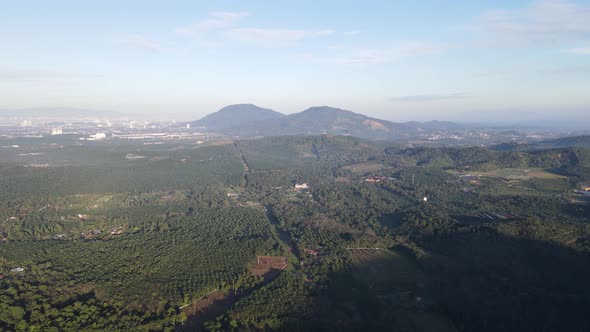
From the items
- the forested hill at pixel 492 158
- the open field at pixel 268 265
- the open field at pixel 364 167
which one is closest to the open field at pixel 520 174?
the forested hill at pixel 492 158

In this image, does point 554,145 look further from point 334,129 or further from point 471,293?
point 471,293

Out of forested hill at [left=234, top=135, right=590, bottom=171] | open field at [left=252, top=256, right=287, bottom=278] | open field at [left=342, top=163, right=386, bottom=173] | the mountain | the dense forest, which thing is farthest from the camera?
the mountain

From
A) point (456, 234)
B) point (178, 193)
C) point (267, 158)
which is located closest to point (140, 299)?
point (456, 234)

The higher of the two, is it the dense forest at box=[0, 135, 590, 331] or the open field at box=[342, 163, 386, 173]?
the open field at box=[342, 163, 386, 173]

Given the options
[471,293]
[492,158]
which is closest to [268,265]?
[471,293]

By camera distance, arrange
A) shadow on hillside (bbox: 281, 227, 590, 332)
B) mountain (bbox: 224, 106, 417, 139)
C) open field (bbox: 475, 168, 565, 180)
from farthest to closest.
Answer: mountain (bbox: 224, 106, 417, 139), open field (bbox: 475, 168, 565, 180), shadow on hillside (bbox: 281, 227, 590, 332)

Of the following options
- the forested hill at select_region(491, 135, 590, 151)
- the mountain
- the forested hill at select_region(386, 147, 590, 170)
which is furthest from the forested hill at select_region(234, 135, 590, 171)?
the mountain

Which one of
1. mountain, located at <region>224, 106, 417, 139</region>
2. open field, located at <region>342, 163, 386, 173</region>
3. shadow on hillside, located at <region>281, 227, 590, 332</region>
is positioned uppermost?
mountain, located at <region>224, 106, 417, 139</region>

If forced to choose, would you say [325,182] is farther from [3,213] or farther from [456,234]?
[3,213]

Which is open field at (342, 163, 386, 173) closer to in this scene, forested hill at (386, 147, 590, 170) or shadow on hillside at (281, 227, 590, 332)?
forested hill at (386, 147, 590, 170)
